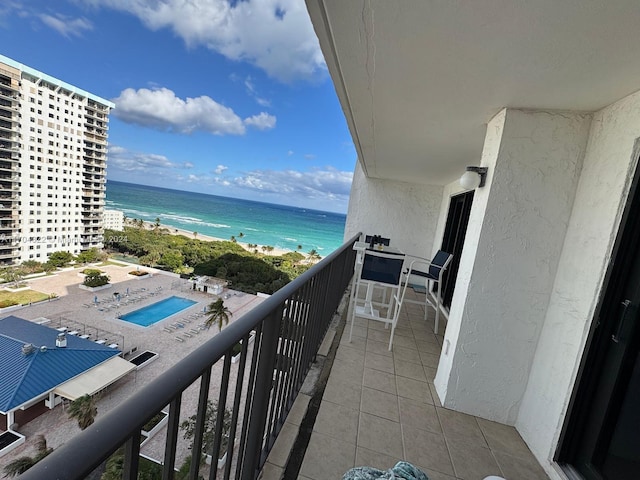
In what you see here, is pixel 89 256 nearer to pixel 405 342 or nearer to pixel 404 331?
pixel 404 331

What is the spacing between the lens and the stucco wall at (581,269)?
1.56 metres

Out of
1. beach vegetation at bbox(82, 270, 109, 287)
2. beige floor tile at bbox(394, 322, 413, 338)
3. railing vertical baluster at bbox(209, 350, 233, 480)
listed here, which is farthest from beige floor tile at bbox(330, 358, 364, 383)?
beach vegetation at bbox(82, 270, 109, 287)

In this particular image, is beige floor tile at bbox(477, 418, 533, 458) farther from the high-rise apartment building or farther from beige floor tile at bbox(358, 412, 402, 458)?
the high-rise apartment building

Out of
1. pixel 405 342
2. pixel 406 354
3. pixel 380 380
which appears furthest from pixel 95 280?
pixel 380 380

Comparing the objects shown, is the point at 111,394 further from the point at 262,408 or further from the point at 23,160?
the point at 23,160

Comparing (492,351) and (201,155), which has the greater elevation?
(201,155)

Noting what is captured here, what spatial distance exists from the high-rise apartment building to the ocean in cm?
1584

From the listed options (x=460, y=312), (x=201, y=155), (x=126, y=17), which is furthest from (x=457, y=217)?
(x=201, y=155)

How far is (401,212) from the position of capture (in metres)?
5.95

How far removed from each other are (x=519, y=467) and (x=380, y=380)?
1.02m

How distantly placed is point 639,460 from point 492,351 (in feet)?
2.71

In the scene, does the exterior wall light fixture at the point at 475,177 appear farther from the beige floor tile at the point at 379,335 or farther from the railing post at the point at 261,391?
the beige floor tile at the point at 379,335

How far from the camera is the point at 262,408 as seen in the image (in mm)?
1170

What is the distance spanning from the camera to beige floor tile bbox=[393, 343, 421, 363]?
2.90m
